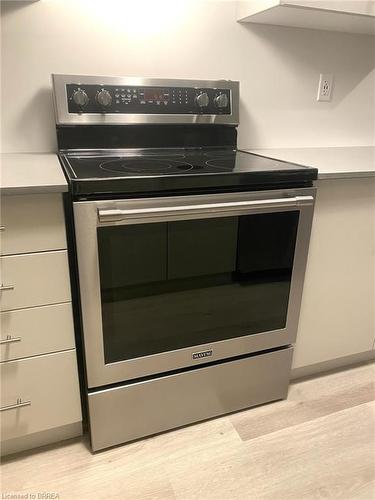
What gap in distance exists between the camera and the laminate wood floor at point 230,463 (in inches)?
43.0

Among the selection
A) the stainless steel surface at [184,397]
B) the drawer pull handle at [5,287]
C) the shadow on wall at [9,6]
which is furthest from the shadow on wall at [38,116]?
the stainless steel surface at [184,397]

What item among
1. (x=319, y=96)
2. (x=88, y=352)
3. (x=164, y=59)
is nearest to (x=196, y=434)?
(x=88, y=352)

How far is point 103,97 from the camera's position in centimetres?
126

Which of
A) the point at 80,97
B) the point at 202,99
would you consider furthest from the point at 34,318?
the point at 202,99

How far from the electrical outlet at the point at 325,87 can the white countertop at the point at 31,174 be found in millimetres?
1184

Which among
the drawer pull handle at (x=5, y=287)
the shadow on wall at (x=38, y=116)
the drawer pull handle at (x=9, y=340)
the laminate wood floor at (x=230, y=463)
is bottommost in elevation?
the laminate wood floor at (x=230, y=463)

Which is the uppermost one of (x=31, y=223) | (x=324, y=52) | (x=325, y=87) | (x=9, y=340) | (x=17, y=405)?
(x=324, y=52)

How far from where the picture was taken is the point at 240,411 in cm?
139

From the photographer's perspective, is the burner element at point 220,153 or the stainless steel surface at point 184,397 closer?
the stainless steel surface at point 184,397

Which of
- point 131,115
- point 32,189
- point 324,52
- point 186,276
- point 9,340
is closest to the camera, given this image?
point 32,189

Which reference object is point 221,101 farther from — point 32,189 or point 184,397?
point 184,397

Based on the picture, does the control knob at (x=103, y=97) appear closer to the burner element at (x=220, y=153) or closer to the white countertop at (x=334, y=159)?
the burner element at (x=220, y=153)

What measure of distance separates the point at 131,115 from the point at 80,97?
6.9 inches

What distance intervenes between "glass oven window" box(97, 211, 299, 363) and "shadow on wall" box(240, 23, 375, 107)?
2.77ft
